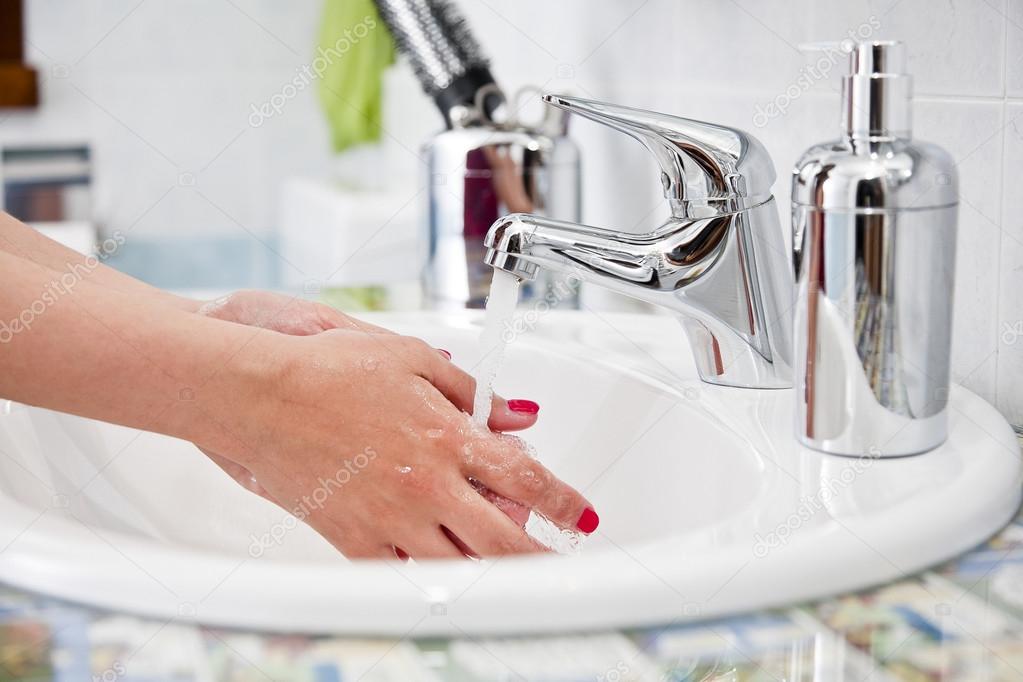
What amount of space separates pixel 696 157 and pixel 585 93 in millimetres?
462

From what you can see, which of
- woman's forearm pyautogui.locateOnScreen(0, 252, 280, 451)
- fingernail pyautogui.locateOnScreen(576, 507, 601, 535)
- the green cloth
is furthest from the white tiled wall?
woman's forearm pyautogui.locateOnScreen(0, 252, 280, 451)

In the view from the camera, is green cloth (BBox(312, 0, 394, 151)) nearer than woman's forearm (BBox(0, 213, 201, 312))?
No

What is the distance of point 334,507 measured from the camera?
0.45m

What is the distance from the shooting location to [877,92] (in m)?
0.43

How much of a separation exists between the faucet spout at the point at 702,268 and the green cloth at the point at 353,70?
3.24ft

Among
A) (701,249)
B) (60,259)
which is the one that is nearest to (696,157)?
(701,249)

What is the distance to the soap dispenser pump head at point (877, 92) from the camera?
42cm

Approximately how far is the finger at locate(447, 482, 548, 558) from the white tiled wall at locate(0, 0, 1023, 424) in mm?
258

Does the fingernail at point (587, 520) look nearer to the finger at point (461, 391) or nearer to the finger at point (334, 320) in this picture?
the finger at point (461, 391)

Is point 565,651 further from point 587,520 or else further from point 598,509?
point 598,509

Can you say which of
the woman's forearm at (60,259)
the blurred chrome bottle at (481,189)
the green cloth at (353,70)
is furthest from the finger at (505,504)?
the green cloth at (353,70)

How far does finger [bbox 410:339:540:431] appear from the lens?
50 cm

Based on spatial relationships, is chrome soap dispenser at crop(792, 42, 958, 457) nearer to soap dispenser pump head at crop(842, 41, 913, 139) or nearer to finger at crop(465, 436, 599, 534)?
soap dispenser pump head at crop(842, 41, 913, 139)

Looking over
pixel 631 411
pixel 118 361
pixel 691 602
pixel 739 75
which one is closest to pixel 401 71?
pixel 739 75
